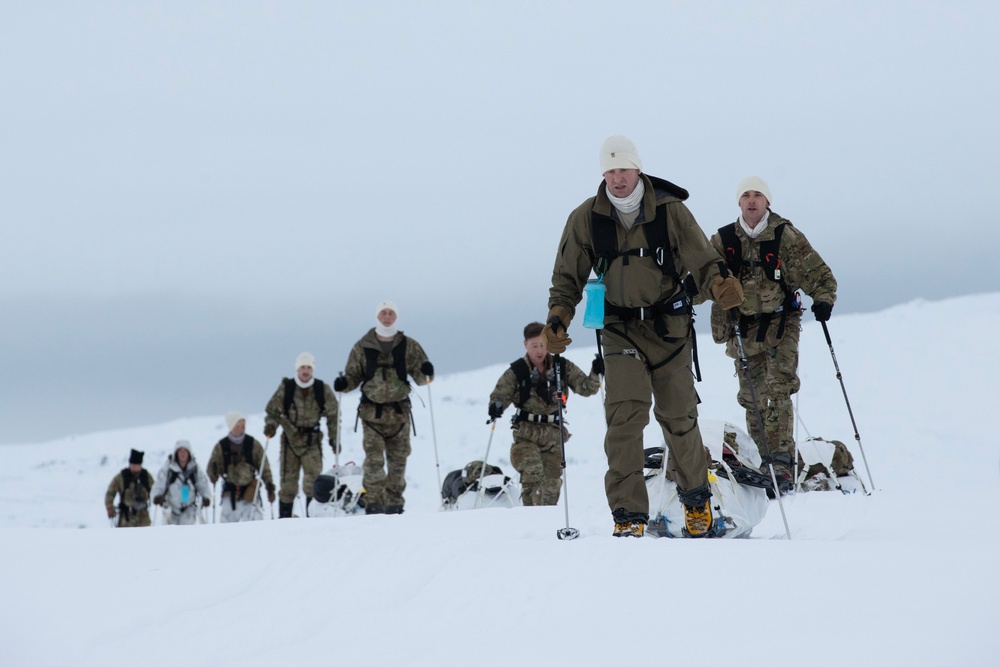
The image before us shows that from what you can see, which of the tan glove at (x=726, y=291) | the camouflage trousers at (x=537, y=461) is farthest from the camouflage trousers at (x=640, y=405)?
the camouflage trousers at (x=537, y=461)

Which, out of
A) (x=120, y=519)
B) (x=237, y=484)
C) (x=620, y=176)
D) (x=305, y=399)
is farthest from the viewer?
(x=120, y=519)

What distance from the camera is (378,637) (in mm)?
3826

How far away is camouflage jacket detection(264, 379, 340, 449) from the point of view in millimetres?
14070

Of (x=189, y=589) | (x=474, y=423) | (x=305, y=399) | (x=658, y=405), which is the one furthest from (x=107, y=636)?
(x=474, y=423)

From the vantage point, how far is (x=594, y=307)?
608 cm

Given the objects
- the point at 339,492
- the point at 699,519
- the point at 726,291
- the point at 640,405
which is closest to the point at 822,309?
the point at 726,291

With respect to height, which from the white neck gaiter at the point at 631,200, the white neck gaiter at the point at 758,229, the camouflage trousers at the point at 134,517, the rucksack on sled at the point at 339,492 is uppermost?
the white neck gaiter at the point at 758,229

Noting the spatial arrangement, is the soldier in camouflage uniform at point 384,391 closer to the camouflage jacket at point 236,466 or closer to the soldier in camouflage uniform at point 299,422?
the soldier in camouflage uniform at point 299,422

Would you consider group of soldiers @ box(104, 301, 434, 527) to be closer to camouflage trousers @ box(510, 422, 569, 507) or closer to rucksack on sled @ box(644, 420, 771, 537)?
camouflage trousers @ box(510, 422, 569, 507)

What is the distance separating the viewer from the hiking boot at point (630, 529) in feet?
19.6

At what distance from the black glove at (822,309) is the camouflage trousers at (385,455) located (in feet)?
17.1

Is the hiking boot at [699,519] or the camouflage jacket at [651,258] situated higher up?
the camouflage jacket at [651,258]

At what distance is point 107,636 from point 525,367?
23.2ft

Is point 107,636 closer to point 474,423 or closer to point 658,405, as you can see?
point 658,405
